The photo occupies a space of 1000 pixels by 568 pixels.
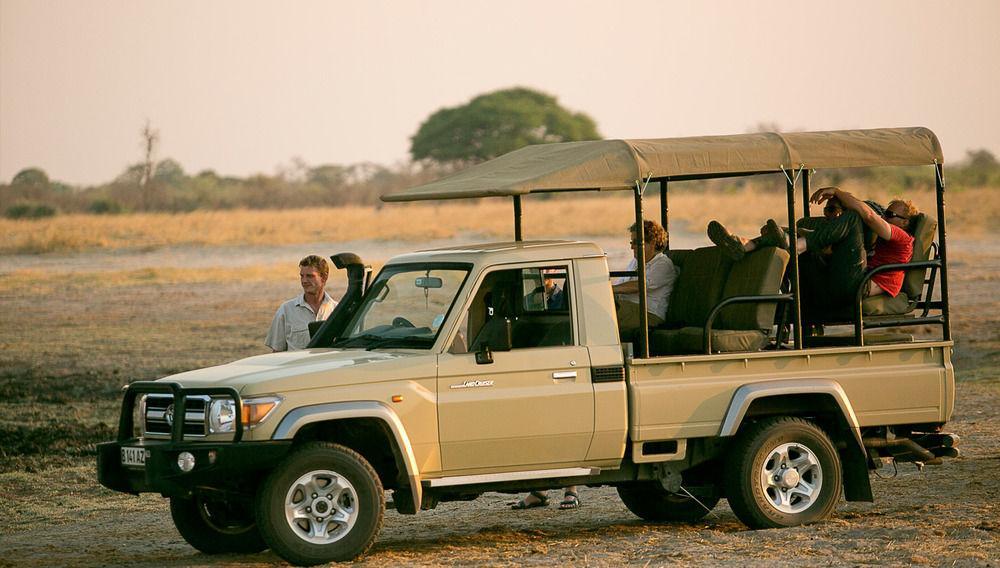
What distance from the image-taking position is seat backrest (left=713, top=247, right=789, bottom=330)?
1005 cm

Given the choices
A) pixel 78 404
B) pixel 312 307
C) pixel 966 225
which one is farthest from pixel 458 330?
pixel 966 225

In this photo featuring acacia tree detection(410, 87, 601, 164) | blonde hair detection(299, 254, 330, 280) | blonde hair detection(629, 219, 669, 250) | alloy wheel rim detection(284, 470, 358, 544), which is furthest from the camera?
acacia tree detection(410, 87, 601, 164)

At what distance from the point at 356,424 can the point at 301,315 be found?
8.26ft

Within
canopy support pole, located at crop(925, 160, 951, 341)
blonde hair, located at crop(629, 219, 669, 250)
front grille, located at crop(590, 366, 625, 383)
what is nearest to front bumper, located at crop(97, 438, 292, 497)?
front grille, located at crop(590, 366, 625, 383)

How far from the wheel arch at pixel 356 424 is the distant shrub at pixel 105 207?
34.3 metres

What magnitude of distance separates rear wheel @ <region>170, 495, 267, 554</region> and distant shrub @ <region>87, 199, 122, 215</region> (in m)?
33.5

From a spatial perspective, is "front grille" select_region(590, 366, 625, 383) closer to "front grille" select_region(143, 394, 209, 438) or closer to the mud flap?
the mud flap

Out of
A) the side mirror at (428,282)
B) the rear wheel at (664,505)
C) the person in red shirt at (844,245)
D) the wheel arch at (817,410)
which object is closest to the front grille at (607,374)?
the wheel arch at (817,410)

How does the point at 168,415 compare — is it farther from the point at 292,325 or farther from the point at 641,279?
the point at 641,279

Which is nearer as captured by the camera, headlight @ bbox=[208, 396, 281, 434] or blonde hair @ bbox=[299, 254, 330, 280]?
headlight @ bbox=[208, 396, 281, 434]

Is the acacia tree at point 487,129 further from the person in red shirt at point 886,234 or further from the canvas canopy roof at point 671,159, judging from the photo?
the canvas canopy roof at point 671,159

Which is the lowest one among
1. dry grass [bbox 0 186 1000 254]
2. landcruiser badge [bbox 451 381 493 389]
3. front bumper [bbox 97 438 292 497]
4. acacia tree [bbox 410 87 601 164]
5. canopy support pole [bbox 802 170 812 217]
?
front bumper [bbox 97 438 292 497]

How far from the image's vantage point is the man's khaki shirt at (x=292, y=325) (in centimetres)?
1153

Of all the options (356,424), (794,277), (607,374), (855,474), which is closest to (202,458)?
(356,424)
